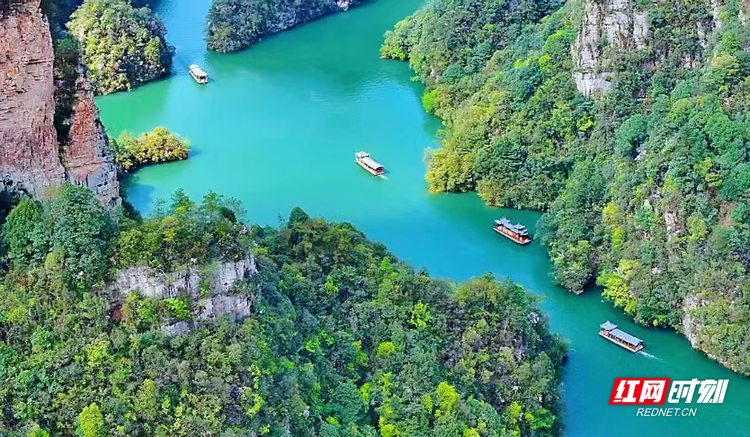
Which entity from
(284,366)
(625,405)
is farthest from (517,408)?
(284,366)

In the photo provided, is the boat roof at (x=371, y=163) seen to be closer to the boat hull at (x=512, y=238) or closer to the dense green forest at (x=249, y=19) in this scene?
the boat hull at (x=512, y=238)

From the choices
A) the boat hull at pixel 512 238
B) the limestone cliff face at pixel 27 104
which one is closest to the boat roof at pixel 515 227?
the boat hull at pixel 512 238

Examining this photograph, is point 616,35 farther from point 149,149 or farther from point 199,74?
point 199,74

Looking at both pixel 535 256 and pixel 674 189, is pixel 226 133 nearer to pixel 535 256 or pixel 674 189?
pixel 535 256

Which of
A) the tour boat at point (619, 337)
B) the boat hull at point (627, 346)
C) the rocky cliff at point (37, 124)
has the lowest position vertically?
the boat hull at point (627, 346)

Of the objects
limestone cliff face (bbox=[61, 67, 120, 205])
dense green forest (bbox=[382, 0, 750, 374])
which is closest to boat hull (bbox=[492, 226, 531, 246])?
dense green forest (bbox=[382, 0, 750, 374])

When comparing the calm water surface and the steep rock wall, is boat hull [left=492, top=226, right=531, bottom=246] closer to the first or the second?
the calm water surface
